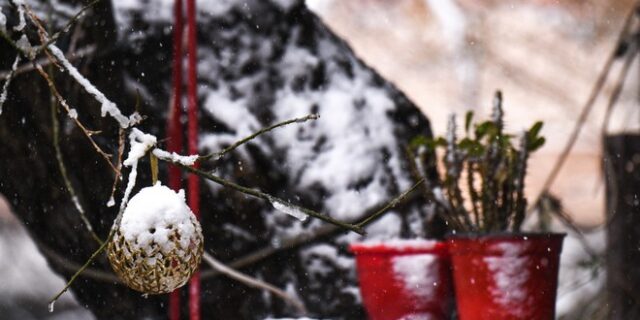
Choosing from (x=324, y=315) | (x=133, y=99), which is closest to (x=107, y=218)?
(x=133, y=99)

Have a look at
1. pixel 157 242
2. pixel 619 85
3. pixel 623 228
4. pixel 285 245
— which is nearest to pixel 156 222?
pixel 157 242

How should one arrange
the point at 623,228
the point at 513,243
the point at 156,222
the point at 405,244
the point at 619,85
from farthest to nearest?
the point at 619,85, the point at 623,228, the point at 405,244, the point at 513,243, the point at 156,222

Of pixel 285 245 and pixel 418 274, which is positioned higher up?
pixel 285 245

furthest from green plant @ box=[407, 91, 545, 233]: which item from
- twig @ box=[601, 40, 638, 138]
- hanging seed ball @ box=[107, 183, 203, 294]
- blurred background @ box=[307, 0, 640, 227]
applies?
blurred background @ box=[307, 0, 640, 227]

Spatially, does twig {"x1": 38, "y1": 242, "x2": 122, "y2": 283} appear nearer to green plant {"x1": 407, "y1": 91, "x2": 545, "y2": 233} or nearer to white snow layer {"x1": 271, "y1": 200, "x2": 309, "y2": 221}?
green plant {"x1": 407, "y1": 91, "x2": 545, "y2": 233}

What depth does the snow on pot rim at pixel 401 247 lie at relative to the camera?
1.39 m

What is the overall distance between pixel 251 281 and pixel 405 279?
301mm

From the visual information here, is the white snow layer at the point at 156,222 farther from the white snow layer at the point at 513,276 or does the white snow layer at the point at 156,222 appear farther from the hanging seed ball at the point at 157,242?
the white snow layer at the point at 513,276

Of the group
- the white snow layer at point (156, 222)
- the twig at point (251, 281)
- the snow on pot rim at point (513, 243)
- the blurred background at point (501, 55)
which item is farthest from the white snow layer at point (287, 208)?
the blurred background at point (501, 55)

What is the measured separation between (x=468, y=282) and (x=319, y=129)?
0.42 metres

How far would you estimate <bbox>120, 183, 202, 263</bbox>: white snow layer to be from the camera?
0.77 m

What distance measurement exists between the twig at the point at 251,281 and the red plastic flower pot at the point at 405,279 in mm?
154

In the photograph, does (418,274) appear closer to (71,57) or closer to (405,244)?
(405,244)

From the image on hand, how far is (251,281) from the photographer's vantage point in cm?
149
